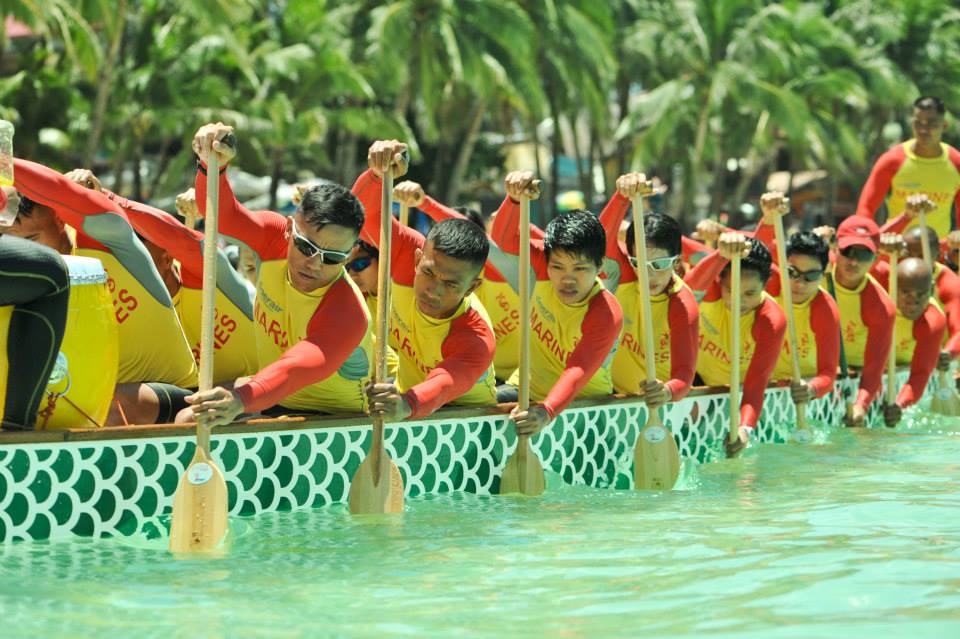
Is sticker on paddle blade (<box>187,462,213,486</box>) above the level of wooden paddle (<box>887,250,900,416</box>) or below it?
below

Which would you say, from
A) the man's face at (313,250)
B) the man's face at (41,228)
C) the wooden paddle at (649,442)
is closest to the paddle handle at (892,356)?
the wooden paddle at (649,442)

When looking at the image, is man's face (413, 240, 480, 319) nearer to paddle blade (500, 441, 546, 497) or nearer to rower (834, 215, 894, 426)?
paddle blade (500, 441, 546, 497)

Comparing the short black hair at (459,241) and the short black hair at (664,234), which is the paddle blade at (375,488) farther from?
the short black hair at (664,234)

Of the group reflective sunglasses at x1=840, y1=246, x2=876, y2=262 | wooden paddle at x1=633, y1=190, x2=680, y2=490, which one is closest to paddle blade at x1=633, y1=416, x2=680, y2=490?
wooden paddle at x1=633, y1=190, x2=680, y2=490

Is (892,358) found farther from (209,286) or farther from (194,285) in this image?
(209,286)

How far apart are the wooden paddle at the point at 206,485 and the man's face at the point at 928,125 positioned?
837 centimetres

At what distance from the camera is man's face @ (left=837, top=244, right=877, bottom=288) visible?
10102mm

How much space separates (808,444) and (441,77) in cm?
2170

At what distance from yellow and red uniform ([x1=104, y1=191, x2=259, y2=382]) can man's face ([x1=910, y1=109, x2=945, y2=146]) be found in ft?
24.4

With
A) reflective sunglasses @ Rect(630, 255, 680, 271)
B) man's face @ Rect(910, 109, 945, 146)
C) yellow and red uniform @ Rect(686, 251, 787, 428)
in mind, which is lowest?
yellow and red uniform @ Rect(686, 251, 787, 428)

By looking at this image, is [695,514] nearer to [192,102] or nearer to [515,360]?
[515,360]

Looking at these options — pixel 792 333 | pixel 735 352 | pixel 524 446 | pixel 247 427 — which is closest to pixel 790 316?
pixel 792 333

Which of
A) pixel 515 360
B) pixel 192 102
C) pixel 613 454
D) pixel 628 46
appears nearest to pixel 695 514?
pixel 613 454

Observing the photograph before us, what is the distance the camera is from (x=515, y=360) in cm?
788
